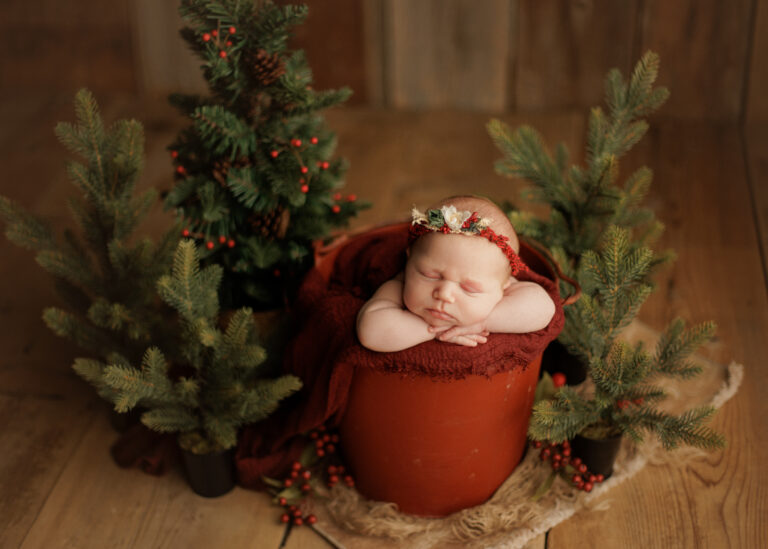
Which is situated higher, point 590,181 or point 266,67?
point 266,67

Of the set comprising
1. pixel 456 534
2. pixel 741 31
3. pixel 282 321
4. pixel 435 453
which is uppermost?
pixel 741 31

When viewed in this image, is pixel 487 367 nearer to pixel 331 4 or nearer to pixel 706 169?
pixel 706 169

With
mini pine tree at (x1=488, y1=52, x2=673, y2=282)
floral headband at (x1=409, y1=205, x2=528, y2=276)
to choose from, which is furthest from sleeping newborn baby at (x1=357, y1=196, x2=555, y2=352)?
mini pine tree at (x1=488, y1=52, x2=673, y2=282)

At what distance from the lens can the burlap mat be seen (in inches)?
56.6

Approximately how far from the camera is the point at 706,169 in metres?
2.45

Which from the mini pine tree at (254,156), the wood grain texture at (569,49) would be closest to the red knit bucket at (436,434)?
the mini pine tree at (254,156)

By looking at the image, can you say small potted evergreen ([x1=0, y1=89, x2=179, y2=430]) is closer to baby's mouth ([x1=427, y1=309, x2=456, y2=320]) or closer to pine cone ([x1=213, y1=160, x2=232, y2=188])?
pine cone ([x1=213, y1=160, x2=232, y2=188])

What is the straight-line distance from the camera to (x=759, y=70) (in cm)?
255

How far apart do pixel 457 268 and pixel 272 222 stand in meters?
0.49

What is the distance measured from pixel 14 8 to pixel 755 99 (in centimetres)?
251

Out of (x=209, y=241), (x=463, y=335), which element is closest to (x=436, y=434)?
(x=463, y=335)

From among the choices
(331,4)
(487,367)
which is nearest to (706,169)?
(331,4)

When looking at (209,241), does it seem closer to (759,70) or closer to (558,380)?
(558,380)

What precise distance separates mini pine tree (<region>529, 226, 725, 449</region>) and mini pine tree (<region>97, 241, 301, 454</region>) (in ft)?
1.51
